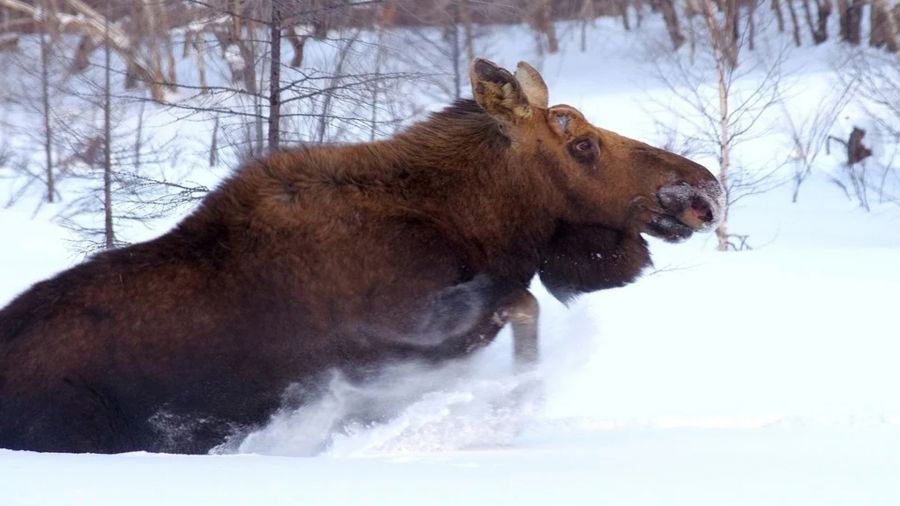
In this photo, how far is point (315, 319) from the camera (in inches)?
214

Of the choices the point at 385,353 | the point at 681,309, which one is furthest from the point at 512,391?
the point at 681,309

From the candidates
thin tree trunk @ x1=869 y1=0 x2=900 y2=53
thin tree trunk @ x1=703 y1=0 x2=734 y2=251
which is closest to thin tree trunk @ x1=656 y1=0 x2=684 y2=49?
thin tree trunk @ x1=869 y1=0 x2=900 y2=53

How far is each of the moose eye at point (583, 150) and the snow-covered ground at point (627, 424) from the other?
80 centimetres

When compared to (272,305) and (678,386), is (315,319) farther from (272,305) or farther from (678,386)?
(678,386)

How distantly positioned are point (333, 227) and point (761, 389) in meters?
3.36

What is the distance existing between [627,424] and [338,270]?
1738mm

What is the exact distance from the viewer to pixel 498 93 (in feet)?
19.5

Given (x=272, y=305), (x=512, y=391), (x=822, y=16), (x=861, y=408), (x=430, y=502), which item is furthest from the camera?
(x=822, y=16)

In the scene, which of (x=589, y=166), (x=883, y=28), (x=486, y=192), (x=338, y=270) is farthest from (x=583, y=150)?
(x=883, y=28)

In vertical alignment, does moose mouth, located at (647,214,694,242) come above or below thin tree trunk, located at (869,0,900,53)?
below

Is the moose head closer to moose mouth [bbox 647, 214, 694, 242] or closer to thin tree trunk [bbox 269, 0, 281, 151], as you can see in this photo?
moose mouth [bbox 647, 214, 694, 242]

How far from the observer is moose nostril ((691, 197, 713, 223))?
5852 mm

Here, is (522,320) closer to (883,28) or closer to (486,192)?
(486,192)

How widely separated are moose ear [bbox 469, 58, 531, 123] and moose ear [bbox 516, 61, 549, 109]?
0.19 ft
